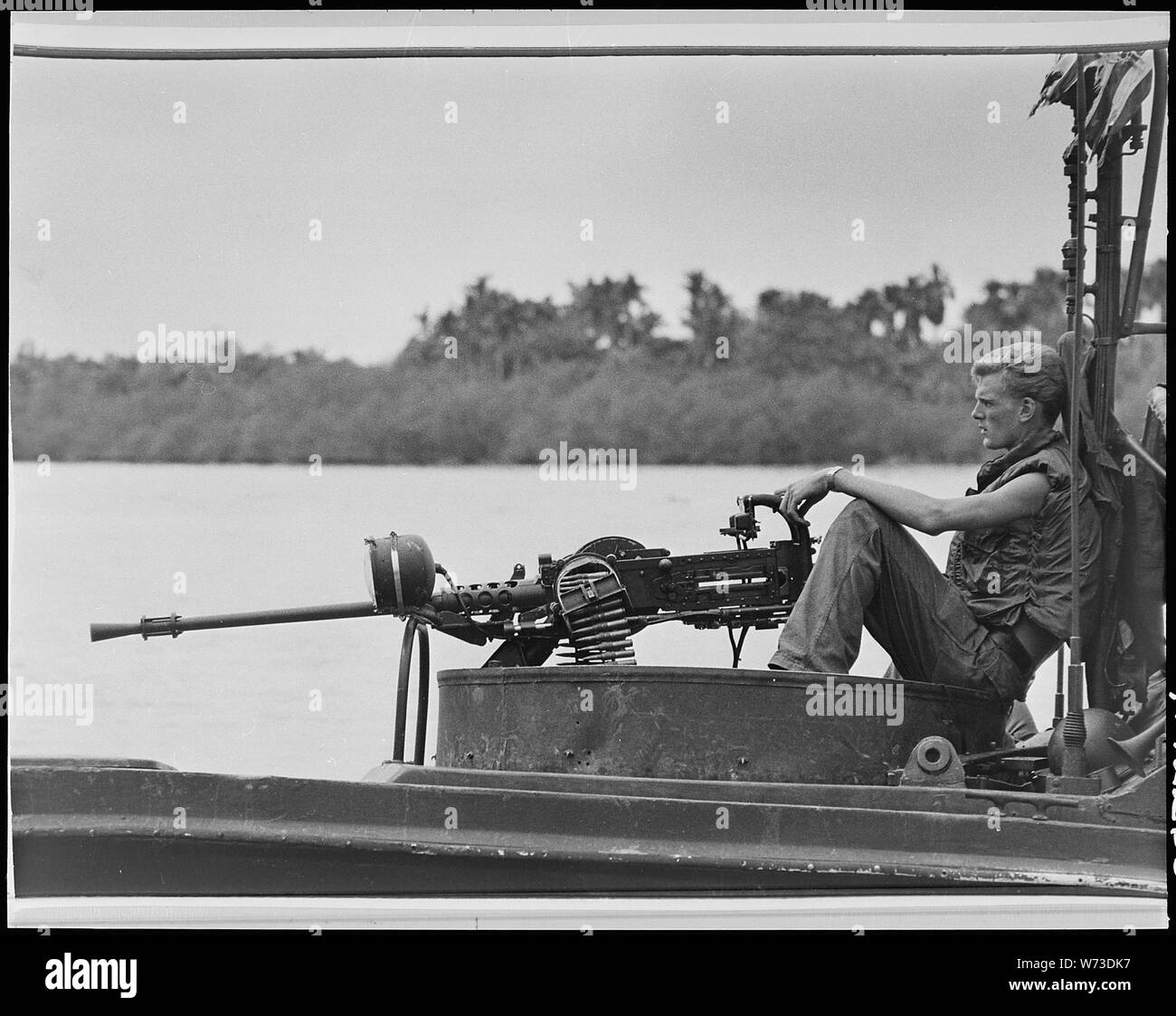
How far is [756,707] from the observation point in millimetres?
4852

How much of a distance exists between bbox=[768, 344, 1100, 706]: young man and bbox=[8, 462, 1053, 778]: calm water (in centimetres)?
53

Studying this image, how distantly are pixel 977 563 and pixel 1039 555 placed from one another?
0.67 ft

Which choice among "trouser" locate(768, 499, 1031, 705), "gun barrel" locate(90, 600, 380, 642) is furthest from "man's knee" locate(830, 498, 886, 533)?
"gun barrel" locate(90, 600, 380, 642)

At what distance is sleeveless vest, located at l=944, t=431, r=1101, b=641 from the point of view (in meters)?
5.06

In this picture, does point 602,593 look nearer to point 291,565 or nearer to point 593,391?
point 593,391

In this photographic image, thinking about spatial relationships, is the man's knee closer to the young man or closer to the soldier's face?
the young man

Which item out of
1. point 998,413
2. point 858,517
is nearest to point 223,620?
point 858,517

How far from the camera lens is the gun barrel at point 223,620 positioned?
5.46 metres

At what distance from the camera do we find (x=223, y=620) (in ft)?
18.0

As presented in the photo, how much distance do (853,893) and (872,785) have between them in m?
0.31

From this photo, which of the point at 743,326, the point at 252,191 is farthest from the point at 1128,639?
the point at 252,191

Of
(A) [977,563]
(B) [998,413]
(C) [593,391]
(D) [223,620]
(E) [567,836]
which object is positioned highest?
(C) [593,391]

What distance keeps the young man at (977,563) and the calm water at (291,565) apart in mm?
531

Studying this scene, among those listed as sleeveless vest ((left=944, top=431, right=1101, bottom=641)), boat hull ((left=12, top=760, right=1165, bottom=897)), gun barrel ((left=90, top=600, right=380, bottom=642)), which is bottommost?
boat hull ((left=12, top=760, right=1165, bottom=897))
